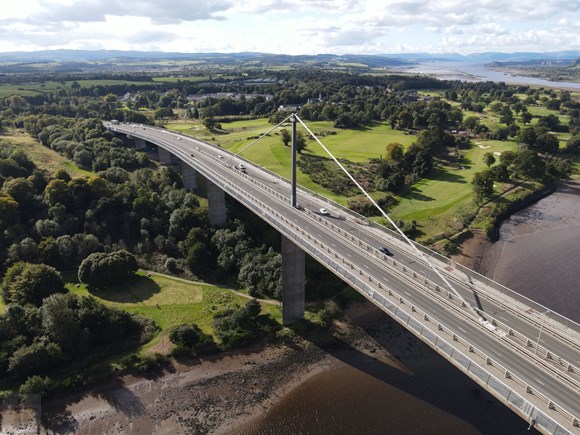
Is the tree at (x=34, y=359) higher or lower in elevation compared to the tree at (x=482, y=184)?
lower

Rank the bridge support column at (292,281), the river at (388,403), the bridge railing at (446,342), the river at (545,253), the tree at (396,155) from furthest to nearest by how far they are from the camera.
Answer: the tree at (396,155), the river at (545,253), the bridge support column at (292,281), the river at (388,403), the bridge railing at (446,342)

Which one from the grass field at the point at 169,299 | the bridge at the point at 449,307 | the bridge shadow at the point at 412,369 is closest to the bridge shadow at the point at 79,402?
the grass field at the point at 169,299

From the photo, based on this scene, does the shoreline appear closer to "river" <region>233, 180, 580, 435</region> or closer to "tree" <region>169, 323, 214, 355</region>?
"river" <region>233, 180, 580, 435</region>

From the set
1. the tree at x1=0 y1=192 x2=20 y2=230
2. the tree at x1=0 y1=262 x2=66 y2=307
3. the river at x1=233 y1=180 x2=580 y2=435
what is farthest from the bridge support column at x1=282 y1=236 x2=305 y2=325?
the tree at x1=0 y1=192 x2=20 y2=230

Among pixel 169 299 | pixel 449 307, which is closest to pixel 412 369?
pixel 449 307

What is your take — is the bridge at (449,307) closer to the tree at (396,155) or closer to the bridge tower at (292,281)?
the bridge tower at (292,281)

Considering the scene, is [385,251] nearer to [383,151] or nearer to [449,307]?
[449,307]

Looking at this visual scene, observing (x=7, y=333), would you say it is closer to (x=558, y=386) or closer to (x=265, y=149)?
(x=558, y=386)
